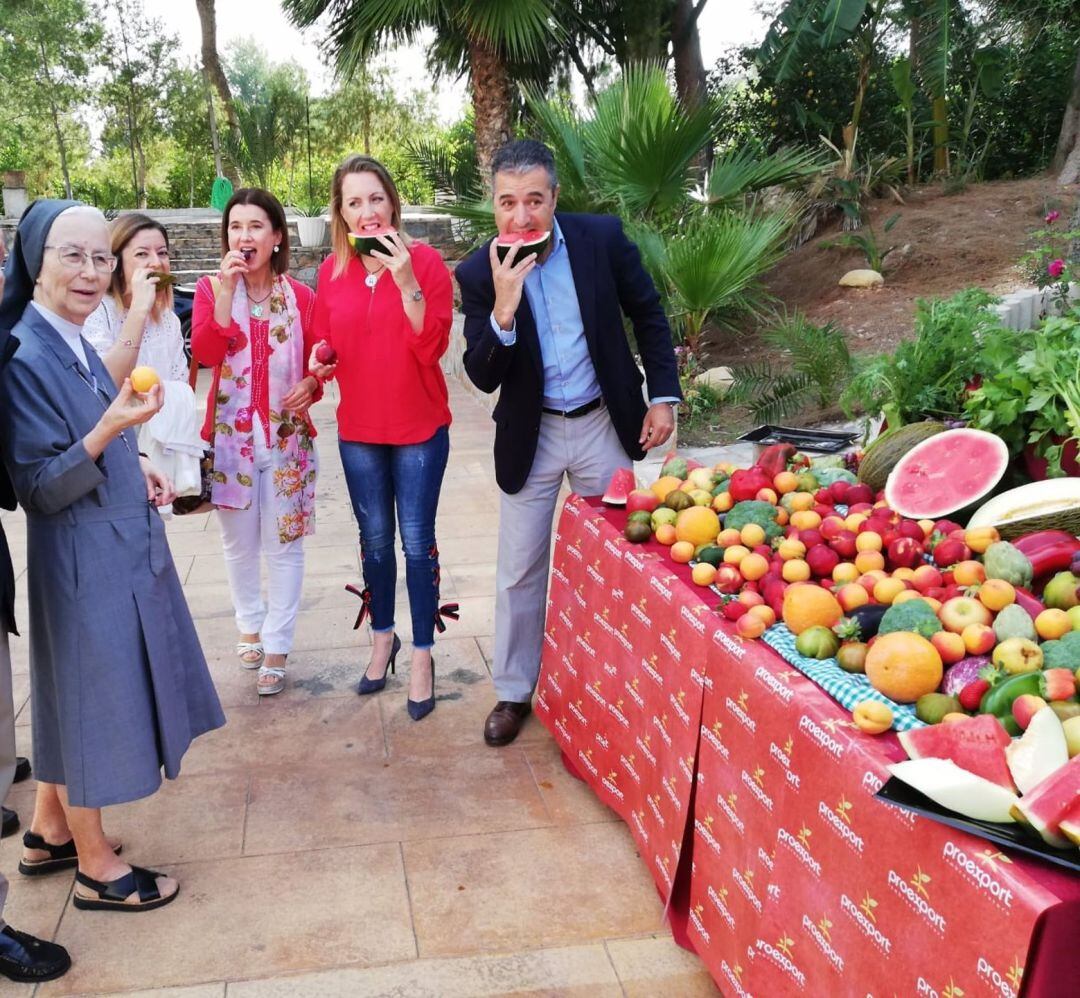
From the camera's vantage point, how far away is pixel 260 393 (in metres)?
4.08

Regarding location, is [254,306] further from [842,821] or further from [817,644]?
[842,821]

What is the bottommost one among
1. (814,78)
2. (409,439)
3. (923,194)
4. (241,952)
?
(241,952)

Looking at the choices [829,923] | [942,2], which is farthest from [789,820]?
[942,2]

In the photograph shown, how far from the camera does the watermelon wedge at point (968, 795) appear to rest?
1.64 metres

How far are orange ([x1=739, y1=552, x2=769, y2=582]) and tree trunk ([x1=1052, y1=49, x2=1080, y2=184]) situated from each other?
12676 mm

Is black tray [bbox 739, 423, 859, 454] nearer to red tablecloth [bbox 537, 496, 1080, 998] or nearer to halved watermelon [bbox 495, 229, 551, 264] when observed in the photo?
red tablecloth [bbox 537, 496, 1080, 998]

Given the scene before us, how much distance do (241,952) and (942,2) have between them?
1334cm

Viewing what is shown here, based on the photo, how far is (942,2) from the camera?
492 inches

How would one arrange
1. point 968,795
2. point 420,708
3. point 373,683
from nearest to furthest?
point 968,795 < point 420,708 < point 373,683

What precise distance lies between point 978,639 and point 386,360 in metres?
2.39

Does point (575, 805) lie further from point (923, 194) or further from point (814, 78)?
point (814, 78)

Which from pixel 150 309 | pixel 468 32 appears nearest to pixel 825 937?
pixel 150 309

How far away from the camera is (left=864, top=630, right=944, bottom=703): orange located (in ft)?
6.80

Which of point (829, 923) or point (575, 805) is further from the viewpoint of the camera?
point (575, 805)
